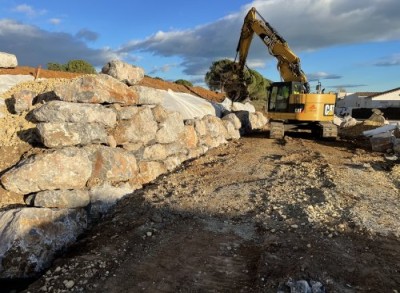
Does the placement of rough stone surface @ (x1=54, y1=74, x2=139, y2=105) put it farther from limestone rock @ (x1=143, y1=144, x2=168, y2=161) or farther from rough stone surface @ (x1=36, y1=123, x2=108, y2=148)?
limestone rock @ (x1=143, y1=144, x2=168, y2=161)

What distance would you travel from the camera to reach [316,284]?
4.38m

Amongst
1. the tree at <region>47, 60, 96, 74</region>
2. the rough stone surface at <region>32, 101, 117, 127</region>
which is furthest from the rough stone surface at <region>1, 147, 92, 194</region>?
the tree at <region>47, 60, 96, 74</region>

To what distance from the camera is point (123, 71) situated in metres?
9.04

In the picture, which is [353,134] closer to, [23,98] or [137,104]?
[137,104]

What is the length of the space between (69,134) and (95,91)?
1.16 meters

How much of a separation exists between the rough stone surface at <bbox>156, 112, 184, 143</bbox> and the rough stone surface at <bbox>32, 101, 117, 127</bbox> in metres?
2.15

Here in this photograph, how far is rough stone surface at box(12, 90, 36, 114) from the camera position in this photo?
8297 mm

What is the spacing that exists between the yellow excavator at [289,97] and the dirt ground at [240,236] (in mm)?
5873

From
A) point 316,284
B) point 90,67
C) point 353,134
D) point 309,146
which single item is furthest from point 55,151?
point 353,134

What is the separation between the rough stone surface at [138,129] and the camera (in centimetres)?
842

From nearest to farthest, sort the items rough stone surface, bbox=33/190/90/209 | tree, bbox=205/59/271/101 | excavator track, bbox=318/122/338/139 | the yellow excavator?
rough stone surface, bbox=33/190/90/209 → the yellow excavator → excavator track, bbox=318/122/338/139 → tree, bbox=205/59/271/101

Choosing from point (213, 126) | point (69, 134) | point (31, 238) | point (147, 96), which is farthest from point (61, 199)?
point (213, 126)

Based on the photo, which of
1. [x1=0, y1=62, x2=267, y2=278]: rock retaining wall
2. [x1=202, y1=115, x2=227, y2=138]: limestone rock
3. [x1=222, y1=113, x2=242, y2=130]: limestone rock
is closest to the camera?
[x1=0, y1=62, x2=267, y2=278]: rock retaining wall

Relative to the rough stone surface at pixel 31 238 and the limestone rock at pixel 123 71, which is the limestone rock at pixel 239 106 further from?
the rough stone surface at pixel 31 238
